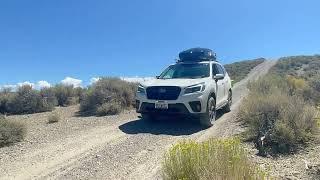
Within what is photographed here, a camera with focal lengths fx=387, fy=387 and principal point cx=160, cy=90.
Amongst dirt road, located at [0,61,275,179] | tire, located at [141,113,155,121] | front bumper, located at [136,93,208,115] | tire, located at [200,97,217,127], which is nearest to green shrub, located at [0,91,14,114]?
dirt road, located at [0,61,275,179]

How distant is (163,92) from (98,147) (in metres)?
2.73

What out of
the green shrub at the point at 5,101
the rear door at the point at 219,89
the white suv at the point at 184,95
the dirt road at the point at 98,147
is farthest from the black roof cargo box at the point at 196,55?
the green shrub at the point at 5,101

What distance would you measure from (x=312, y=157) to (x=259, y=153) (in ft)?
3.09

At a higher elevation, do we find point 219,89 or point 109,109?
point 219,89

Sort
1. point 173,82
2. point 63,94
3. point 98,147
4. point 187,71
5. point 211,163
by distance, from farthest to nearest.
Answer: point 63,94, point 187,71, point 173,82, point 98,147, point 211,163

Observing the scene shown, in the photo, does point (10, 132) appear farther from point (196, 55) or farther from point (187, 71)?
point (196, 55)

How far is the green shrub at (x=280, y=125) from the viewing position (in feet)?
25.6

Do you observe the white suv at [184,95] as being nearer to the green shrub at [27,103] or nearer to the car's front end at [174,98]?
the car's front end at [174,98]

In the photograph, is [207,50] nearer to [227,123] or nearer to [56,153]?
[227,123]

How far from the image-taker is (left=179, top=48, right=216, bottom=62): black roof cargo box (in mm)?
12797

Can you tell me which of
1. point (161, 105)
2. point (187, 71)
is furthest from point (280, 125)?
point (187, 71)

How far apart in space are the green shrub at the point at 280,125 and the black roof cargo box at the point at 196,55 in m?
3.25

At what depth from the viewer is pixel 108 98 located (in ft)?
48.2

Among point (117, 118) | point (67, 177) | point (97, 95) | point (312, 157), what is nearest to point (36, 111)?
point (97, 95)
